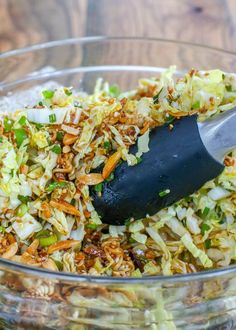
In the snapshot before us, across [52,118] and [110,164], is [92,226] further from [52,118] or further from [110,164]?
[52,118]

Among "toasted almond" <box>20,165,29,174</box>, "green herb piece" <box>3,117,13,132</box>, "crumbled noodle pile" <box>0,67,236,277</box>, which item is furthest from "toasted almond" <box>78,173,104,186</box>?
"green herb piece" <box>3,117,13,132</box>

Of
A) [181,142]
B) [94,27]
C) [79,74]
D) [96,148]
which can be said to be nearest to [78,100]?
[96,148]

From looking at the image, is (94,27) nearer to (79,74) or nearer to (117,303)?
(79,74)

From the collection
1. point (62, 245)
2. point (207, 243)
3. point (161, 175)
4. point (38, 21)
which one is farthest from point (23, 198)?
point (38, 21)

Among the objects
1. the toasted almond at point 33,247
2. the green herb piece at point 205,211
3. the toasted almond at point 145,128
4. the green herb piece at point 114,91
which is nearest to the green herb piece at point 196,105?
the toasted almond at point 145,128

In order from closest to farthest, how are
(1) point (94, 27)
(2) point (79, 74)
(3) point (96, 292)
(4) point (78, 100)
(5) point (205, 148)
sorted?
(3) point (96, 292)
(5) point (205, 148)
(4) point (78, 100)
(2) point (79, 74)
(1) point (94, 27)

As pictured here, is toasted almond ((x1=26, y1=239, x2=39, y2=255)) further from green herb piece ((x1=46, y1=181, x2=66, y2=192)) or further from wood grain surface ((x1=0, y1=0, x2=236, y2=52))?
wood grain surface ((x1=0, y1=0, x2=236, y2=52))
